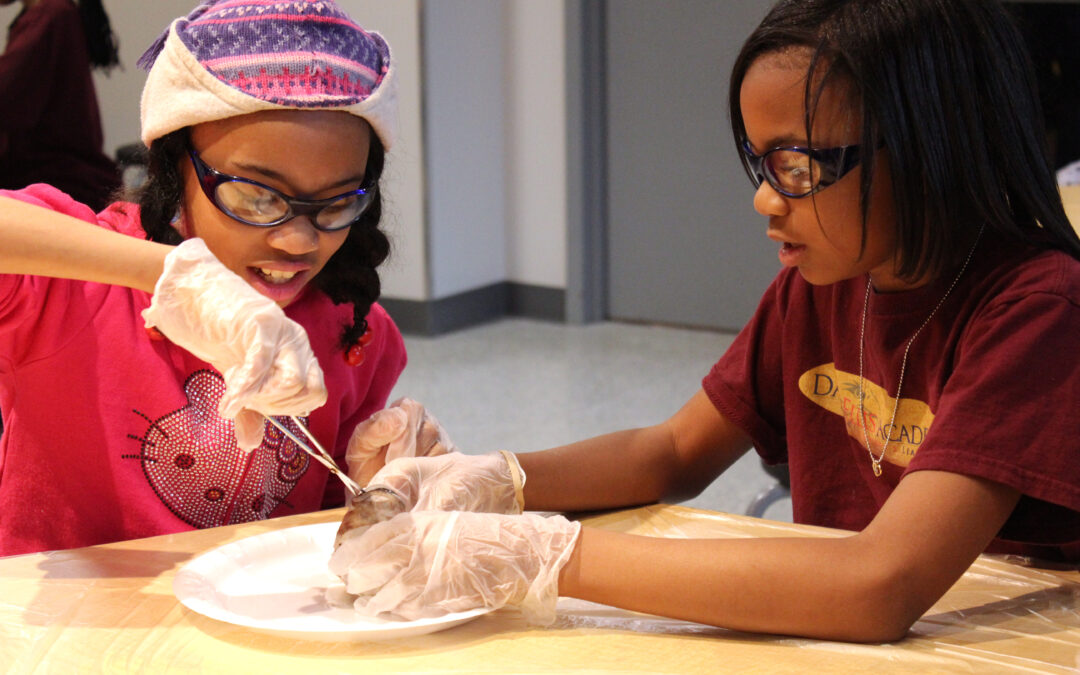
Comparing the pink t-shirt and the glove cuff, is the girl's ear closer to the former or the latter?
the pink t-shirt

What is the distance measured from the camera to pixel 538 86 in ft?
14.6

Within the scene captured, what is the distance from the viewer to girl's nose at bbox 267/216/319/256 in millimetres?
1197

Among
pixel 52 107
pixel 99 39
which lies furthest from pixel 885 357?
pixel 99 39

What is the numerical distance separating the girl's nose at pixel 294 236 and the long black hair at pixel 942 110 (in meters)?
0.52

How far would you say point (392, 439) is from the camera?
137 cm

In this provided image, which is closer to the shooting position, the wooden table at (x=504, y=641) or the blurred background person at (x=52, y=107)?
the wooden table at (x=504, y=641)

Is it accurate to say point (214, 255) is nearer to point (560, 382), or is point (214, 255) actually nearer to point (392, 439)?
point (392, 439)

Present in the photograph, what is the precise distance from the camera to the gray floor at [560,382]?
3.29 metres

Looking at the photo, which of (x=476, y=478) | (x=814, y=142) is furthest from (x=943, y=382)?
(x=476, y=478)

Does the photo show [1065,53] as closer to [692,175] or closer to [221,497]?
[692,175]

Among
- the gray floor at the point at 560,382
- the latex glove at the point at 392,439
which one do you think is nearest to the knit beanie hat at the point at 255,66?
the latex glove at the point at 392,439

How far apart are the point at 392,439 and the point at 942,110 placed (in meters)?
0.72

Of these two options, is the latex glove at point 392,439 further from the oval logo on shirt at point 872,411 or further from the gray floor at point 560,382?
the gray floor at point 560,382

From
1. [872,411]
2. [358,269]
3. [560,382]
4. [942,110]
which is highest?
[942,110]
